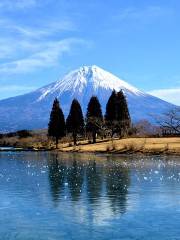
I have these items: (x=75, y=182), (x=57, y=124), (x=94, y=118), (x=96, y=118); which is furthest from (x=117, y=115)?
(x=75, y=182)

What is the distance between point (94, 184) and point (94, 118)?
67.7m

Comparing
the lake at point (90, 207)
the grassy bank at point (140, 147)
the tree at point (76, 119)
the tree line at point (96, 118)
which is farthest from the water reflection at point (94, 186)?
the tree at point (76, 119)

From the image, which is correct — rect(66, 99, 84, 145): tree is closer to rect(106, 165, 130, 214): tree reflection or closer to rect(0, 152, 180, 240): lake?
rect(106, 165, 130, 214): tree reflection

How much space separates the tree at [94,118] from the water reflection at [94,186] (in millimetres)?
55740

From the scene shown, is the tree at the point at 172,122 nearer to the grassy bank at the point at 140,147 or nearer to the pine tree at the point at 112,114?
the pine tree at the point at 112,114

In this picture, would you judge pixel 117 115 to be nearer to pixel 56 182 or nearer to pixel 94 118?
pixel 94 118

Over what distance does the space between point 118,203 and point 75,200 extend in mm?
2196

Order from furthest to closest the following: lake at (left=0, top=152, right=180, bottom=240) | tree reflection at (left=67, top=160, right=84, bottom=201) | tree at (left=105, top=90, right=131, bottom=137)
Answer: tree at (left=105, top=90, right=131, bottom=137)
tree reflection at (left=67, top=160, right=84, bottom=201)
lake at (left=0, top=152, right=180, bottom=240)

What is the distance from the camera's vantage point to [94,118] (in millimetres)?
99125

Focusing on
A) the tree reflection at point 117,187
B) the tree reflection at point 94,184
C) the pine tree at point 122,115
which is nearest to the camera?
the tree reflection at point 117,187

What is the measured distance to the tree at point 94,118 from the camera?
98938 millimetres

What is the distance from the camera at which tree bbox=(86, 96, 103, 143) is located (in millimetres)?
98938

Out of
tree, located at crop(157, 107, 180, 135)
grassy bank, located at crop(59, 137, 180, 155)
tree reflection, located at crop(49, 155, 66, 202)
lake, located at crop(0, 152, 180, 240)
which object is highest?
tree, located at crop(157, 107, 180, 135)

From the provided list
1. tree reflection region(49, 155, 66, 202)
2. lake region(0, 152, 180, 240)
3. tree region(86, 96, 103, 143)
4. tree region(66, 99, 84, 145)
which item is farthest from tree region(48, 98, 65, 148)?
lake region(0, 152, 180, 240)
